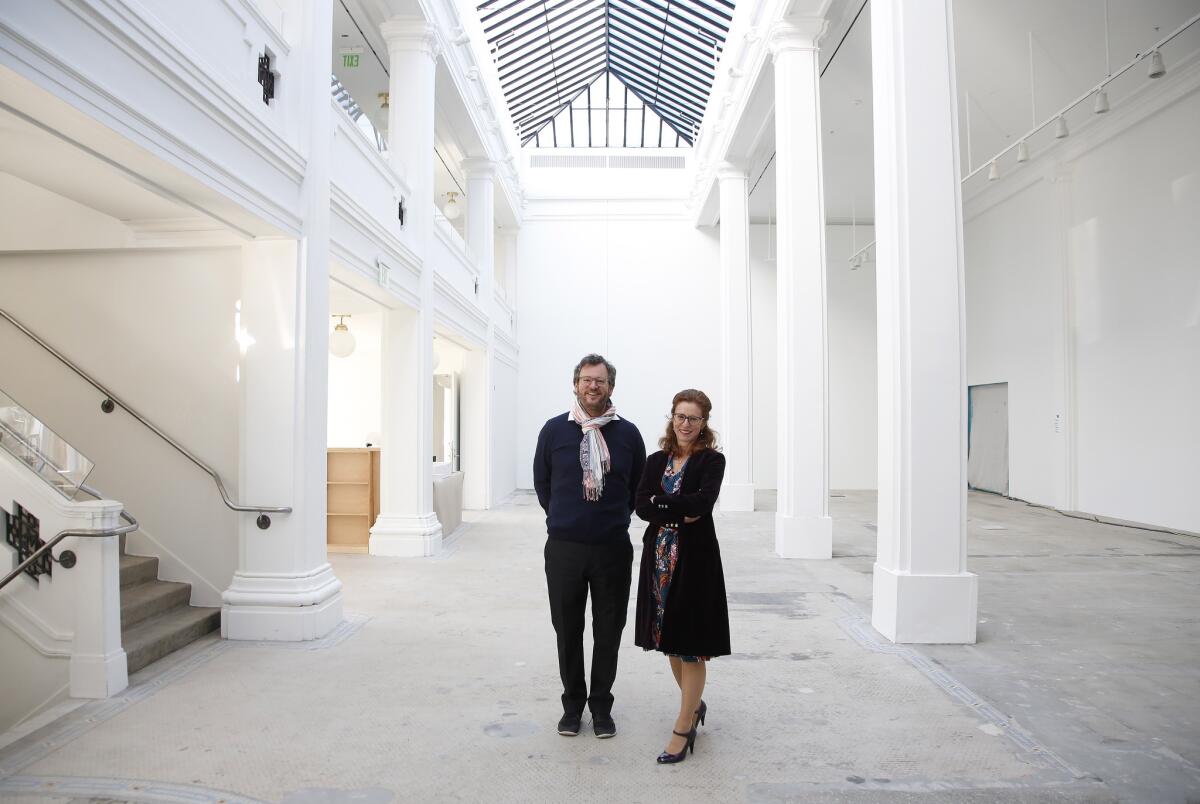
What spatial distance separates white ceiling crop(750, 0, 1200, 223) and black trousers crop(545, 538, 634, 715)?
31.9 ft

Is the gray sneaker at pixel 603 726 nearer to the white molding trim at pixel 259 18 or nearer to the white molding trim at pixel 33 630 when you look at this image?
the white molding trim at pixel 33 630

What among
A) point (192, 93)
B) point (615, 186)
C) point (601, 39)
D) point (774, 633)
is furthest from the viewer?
point (615, 186)

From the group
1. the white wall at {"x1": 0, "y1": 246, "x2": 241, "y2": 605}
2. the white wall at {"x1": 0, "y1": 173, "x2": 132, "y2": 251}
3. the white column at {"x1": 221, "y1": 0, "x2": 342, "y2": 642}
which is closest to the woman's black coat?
the white column at {"x1": 221, "y1": 0, "x2": 342, "y2": 642}

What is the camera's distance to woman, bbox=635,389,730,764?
3.38 m

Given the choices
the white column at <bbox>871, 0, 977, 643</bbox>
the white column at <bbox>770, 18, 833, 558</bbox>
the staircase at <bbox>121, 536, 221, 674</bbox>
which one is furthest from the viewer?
the white column at <bbox>770, 18, 833, 558</bbox>

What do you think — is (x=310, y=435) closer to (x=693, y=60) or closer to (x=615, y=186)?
(x=693, y=60)

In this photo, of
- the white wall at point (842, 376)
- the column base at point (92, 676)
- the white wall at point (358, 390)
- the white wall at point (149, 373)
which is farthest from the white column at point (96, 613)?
the white wall at point (842, 376)

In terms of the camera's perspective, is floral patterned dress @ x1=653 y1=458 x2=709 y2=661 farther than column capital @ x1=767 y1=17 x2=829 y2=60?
No

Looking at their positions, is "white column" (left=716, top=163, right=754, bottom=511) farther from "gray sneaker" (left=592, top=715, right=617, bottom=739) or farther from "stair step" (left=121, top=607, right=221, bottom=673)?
"gray sneaker" (left=592, top=715, right=617, bottom=739)

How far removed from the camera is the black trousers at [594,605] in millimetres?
3639

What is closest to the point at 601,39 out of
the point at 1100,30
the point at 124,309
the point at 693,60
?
the point at 693,60

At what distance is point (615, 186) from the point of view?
800 inches

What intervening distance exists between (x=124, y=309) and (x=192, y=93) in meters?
2.57

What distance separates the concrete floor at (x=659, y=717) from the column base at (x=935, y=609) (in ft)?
0.46
